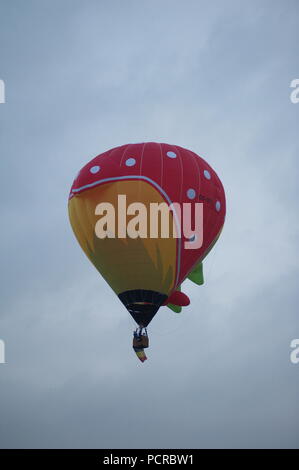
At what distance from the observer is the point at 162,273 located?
2078cm

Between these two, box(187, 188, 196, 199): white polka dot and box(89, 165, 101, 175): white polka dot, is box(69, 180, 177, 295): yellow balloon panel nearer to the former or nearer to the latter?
box(89, 165, 101, 175): white polka dot

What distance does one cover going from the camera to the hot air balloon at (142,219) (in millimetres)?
20656

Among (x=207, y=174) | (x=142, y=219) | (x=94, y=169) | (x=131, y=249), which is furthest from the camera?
(x=207, y=174)

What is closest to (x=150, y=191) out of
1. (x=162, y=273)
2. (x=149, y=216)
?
(x=149, y=216)

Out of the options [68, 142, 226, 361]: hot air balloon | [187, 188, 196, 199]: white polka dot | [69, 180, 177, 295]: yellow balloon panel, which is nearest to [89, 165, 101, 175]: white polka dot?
[68, 142, 226, 361]: hot air balloon

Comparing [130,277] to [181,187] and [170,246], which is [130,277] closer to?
[170,246]

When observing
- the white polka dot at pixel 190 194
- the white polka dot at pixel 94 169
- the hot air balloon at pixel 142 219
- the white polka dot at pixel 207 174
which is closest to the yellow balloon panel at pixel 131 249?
the hot air balloon at pixel 142 219

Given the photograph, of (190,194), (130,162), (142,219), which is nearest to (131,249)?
(142,219)

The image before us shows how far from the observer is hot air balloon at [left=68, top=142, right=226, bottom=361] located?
20.7 metres

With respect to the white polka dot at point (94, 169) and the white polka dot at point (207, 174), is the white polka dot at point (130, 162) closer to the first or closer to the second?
the white polka dot at point (94, 169)

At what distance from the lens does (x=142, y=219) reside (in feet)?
67.5

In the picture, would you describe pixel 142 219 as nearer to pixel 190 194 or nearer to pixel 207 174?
pixel 190 194

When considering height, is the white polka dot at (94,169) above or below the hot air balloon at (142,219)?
above

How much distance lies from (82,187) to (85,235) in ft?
4.12
